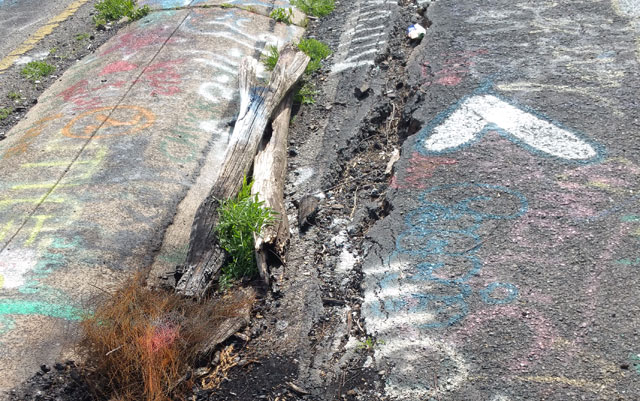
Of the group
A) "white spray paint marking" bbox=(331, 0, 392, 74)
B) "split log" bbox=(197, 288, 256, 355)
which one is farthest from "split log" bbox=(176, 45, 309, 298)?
"white spray paint marking" bbox=(331, 0, 392, 74)

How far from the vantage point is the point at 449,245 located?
3627mm

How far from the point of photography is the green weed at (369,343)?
317 cm

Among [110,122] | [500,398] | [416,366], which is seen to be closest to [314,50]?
[110,122]

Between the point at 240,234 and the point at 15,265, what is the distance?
4.48ft

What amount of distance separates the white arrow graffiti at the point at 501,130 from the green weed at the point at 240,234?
1296mm

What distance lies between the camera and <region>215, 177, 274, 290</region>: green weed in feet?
13.2

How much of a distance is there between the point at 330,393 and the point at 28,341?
161 cm

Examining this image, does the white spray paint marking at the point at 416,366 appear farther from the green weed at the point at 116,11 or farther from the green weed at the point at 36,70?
the green weed at the point at 116,11

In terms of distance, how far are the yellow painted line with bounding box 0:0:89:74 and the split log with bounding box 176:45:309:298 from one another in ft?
10.8

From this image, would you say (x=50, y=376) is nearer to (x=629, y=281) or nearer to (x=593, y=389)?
(x=593, y=389)

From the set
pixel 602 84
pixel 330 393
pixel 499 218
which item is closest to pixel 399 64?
pixel 602 84

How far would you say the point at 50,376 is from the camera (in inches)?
126

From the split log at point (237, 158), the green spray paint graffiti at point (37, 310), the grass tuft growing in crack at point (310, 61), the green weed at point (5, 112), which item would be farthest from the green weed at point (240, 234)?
the green weed at point (5, 112)

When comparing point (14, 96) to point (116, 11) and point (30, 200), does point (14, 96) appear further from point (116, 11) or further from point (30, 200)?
point (30, 200)
